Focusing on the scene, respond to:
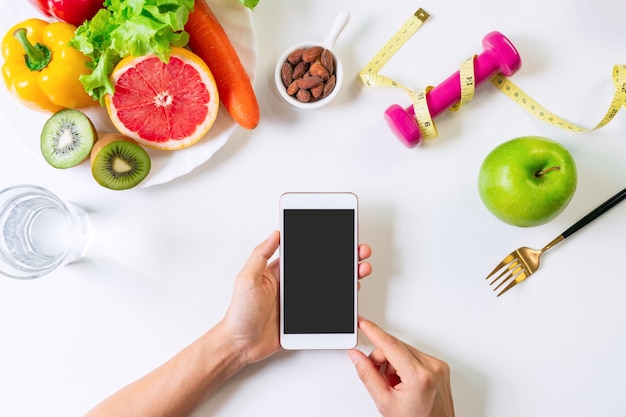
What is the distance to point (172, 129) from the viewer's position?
1.13 m

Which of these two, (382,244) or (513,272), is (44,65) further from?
(513,272)

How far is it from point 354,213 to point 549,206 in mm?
388

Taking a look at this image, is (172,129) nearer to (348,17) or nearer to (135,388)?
(348,17)

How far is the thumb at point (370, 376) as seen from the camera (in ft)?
3.63

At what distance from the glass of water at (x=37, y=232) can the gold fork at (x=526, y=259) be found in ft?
3.02

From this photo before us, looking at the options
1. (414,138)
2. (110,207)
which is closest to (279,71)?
(414,138)

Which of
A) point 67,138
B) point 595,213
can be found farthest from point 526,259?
point 67,138

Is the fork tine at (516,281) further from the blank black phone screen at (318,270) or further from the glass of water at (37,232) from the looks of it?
the glass of water at (37,232)

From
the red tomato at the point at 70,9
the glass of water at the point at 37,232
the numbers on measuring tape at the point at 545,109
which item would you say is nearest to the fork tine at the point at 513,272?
the numbers on measuring tape at the point at 545,109

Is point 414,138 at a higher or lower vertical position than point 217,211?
higher

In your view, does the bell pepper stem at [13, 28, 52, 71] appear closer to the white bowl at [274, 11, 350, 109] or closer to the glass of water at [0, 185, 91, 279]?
the glass of water at [0, 185, 91, 279]

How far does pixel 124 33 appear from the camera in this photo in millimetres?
1039

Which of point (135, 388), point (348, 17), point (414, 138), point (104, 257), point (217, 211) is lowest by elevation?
point (135, 388)

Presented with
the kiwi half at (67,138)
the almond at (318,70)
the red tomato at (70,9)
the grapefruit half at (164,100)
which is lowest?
the kiwi half at (67,138)
